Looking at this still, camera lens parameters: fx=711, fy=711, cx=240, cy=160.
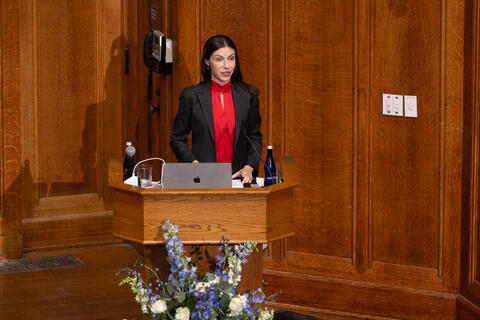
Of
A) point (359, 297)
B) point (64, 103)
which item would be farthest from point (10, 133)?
point (359, 297)

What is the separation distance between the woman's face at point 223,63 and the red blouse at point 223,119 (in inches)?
2.8

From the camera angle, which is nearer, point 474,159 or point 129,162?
point 129,162

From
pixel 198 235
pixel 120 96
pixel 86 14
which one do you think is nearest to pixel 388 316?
pixel 198 235

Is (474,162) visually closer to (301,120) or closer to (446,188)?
(446,188)

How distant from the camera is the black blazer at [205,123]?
3.16 m

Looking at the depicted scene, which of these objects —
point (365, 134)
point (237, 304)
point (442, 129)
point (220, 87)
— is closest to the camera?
point (237, 304)

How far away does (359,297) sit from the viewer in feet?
12.8

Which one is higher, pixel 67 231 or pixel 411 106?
pixel 411 106

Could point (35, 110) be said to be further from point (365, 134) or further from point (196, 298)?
point (196, 298)

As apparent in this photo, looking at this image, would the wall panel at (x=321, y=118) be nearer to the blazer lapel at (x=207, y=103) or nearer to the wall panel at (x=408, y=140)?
the wall panel at (x=408, y=140)

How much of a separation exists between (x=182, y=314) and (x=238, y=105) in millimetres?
1802

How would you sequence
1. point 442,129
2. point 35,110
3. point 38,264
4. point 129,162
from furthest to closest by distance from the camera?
1. point 35,110
2. point 38,264
3. point 442,129
4. point 129,162

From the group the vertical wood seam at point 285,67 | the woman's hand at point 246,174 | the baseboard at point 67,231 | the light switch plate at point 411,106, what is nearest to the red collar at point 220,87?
the woman's hand at point 246,174

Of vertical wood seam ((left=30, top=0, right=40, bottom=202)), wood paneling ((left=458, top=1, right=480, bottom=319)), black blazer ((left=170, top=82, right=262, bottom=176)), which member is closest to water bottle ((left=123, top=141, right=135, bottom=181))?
black blazer ((left=170, top=82, right=262, bottom=176))
